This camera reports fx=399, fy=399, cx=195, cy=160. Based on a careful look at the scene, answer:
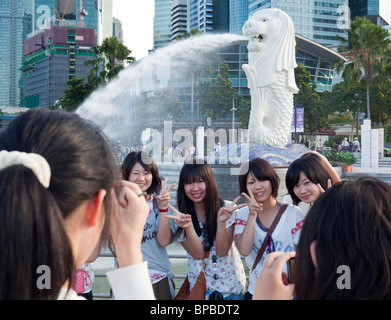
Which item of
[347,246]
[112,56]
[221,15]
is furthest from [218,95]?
[221,15]

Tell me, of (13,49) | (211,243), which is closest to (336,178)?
(211,243)

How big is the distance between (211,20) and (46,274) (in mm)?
118513

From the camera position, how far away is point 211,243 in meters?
3.05

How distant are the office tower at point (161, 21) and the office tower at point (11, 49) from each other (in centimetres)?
5850

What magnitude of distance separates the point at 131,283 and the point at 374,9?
4031 inches

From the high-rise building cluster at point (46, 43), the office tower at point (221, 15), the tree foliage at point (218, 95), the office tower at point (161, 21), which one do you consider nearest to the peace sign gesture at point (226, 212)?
the tree foliage at point (218, 95)

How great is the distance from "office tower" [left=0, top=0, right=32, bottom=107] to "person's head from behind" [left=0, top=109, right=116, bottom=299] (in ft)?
521

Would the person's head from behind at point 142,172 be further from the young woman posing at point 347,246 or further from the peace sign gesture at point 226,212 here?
the young woman posing at point 347,246

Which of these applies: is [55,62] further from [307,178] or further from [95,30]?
[307,178]

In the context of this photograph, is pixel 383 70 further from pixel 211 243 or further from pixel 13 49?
pixel 13 49

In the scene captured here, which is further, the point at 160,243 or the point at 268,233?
the point at 160,243

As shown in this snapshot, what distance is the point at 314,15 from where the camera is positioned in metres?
86.8

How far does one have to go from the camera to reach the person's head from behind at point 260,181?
3213 millimetres

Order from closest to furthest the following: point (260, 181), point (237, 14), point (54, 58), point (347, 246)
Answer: point (347, 246) → point (260, 181) → point (54, 58) → point (237, 14)
